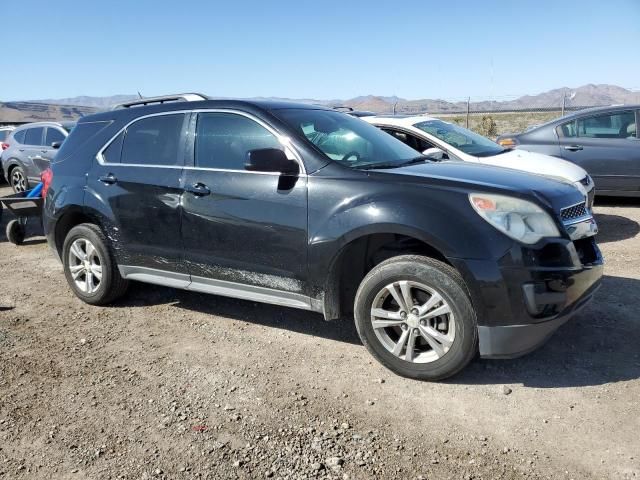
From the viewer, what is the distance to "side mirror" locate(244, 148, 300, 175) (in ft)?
12.4

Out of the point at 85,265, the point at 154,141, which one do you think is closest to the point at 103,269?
the point at 85,265

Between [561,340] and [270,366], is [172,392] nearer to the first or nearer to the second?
[270,366]

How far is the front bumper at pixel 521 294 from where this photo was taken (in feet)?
10.5

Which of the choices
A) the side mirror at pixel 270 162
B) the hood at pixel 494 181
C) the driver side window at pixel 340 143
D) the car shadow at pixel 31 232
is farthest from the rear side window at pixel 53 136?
the hood at pixel 494 181

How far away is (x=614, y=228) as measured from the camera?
24.5 feet

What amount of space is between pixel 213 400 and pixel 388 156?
2207 millimetres

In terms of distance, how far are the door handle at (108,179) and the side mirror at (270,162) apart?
1.51 metres

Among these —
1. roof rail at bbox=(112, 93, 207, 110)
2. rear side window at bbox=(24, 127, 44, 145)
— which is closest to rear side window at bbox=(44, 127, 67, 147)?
rear side window at bbox=(24, 127, 44, 145)

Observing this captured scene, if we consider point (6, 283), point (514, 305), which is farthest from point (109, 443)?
point (6, 283)

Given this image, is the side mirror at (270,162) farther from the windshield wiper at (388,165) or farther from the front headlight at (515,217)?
the front headlight at (515,217)

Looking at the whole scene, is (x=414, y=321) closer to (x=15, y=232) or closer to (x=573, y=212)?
(x=573, y=212)

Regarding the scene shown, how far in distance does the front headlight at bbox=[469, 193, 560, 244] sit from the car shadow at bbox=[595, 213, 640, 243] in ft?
13.2

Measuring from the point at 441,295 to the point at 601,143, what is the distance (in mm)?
6379

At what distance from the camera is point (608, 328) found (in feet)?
13.9
